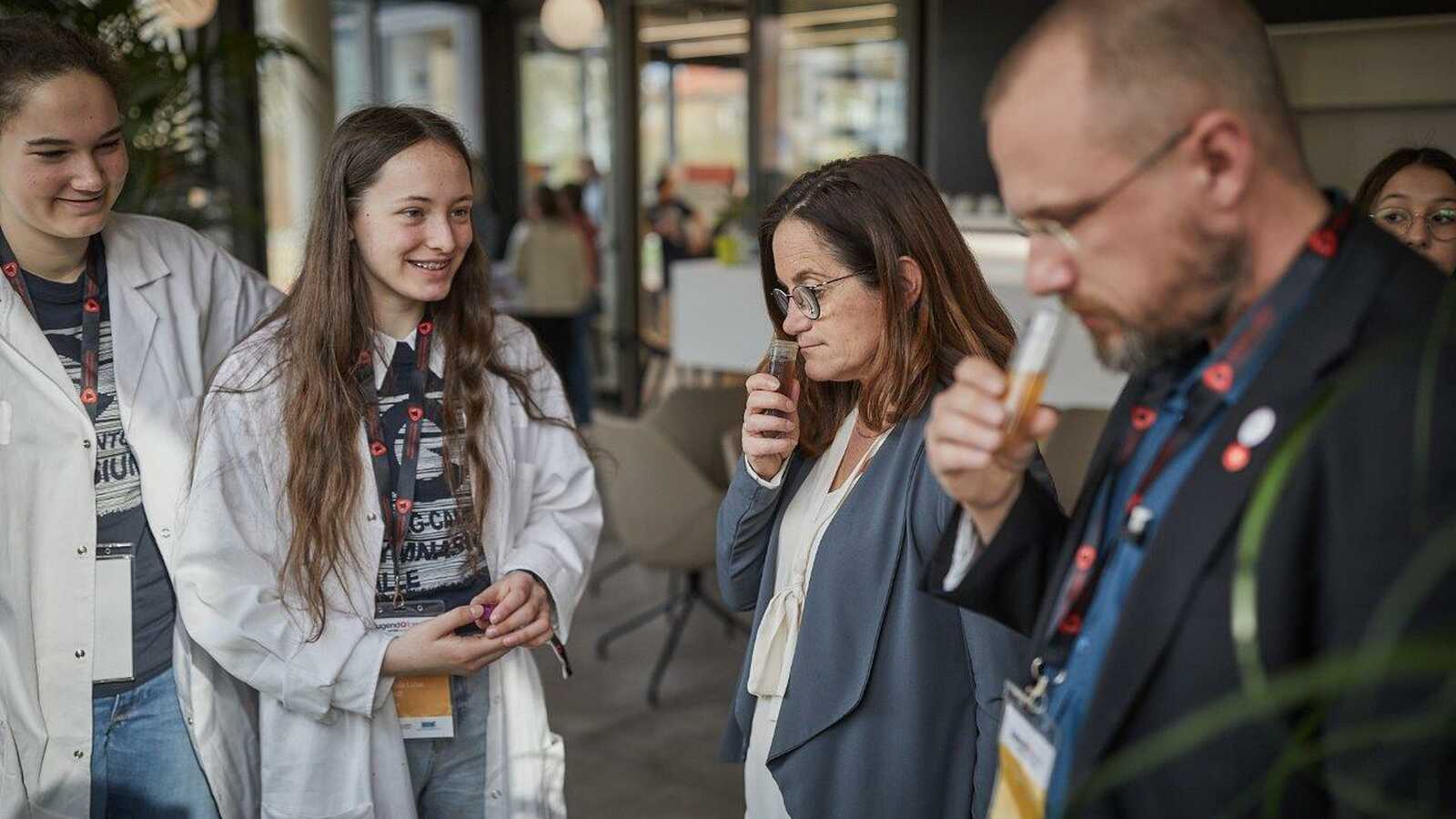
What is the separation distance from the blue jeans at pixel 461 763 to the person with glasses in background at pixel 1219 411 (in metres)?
1.09

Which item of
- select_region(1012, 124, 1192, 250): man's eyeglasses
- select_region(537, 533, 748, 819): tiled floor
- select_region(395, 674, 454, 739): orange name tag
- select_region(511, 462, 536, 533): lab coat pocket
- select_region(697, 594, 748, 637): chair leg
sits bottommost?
select_region(537, 533, 748, 819): tiled floor

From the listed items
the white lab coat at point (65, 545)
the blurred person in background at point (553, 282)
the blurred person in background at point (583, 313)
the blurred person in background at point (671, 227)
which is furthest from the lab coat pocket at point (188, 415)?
the blurred person in background at point (671, 227)

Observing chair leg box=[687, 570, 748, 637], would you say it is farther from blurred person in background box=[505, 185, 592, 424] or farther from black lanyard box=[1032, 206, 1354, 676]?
black lanyard box=[1032, 206, 1354, 676]

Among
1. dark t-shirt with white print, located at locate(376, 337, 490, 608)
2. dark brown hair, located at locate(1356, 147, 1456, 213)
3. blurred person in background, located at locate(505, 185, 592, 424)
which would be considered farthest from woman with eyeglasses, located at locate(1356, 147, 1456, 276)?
blurred person in background, located at locate(505, 185, 592, 424)

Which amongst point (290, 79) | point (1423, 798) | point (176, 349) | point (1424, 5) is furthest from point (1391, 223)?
point (290, 79)

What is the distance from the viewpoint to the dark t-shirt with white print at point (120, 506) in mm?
1874

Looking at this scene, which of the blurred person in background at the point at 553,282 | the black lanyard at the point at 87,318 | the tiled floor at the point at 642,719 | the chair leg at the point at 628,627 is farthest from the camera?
the blurred person in background at the point at 553,282

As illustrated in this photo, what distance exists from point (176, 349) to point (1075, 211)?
155cm

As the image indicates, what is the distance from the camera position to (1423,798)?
2.62ft

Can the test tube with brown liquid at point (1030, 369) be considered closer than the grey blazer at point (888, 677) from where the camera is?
Yes

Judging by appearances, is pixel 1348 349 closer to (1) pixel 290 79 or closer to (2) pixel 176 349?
(2) pixel 176 349

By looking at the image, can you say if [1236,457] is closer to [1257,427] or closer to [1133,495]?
[1257,427]

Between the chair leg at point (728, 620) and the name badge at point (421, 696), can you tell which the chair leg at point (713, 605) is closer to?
the chair leg at point (728, 620)

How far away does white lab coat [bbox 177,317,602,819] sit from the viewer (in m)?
1.77
